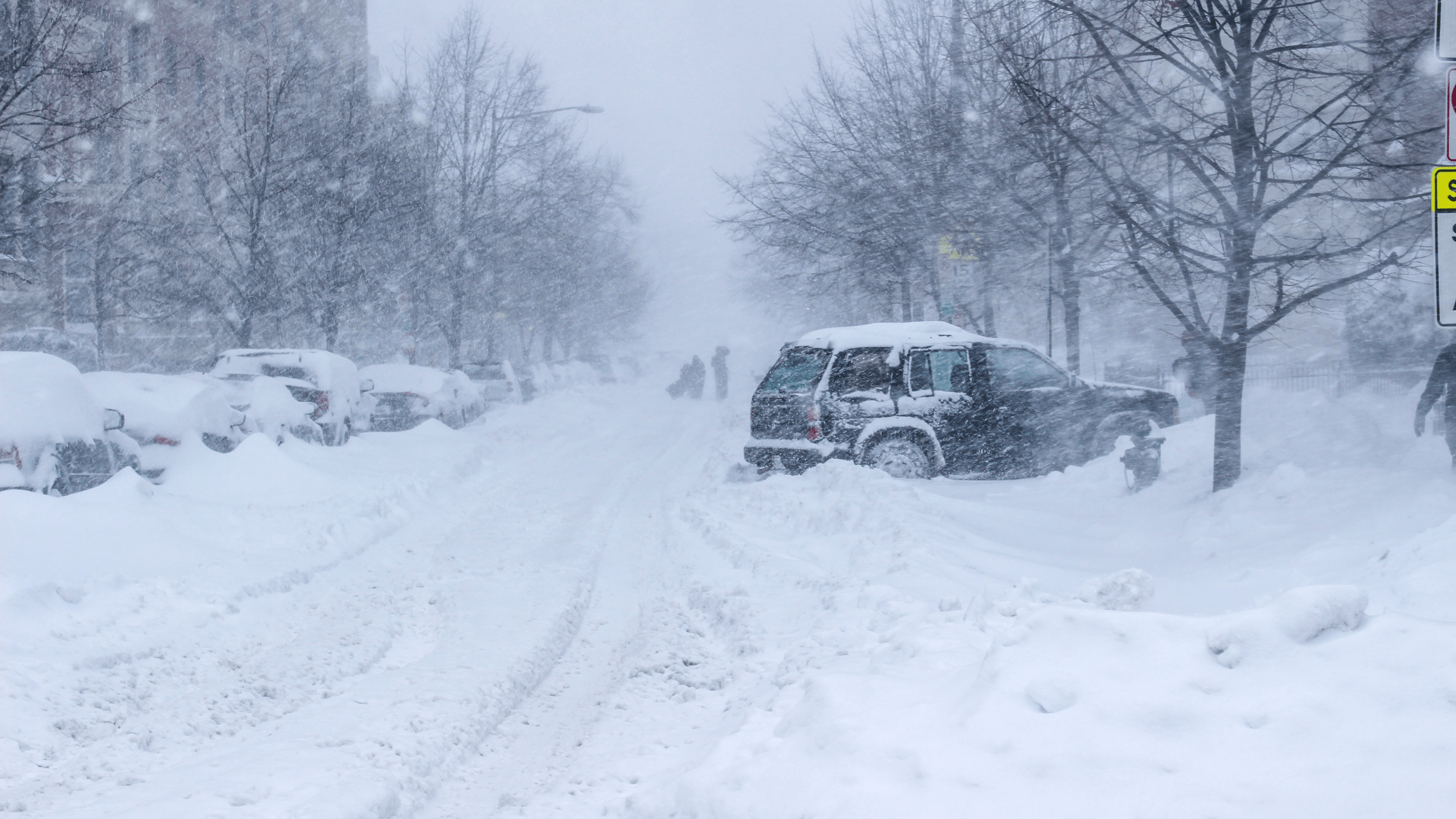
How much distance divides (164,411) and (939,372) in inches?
321

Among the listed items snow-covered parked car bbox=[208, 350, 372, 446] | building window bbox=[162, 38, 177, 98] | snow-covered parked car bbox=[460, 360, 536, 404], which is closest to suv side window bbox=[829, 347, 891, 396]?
snow-covered parked car bbox=[208, 350, 372, 446]

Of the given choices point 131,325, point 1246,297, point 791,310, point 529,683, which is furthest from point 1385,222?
point 791,310

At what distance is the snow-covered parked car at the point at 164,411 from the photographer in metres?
10.4

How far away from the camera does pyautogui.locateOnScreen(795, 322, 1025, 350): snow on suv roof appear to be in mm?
11141

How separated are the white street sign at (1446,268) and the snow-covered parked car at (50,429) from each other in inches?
371

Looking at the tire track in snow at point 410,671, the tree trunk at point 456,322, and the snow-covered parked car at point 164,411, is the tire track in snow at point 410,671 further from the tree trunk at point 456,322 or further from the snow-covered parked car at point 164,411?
the tree trunk at point 456,322

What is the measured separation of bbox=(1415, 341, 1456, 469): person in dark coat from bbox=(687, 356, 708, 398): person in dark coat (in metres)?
27.3

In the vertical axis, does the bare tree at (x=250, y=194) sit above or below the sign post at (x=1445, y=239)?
above

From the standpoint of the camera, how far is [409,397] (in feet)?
61.5

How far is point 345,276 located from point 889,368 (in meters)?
12.9

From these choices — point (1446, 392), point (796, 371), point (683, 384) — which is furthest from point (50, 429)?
point (683, 384)

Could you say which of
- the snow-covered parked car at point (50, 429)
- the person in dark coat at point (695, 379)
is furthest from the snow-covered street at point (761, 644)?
the person in dark coat at point (695, 379)

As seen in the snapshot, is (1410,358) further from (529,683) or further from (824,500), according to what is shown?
(529,683)

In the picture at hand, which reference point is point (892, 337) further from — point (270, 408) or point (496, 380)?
point (496, 380)
